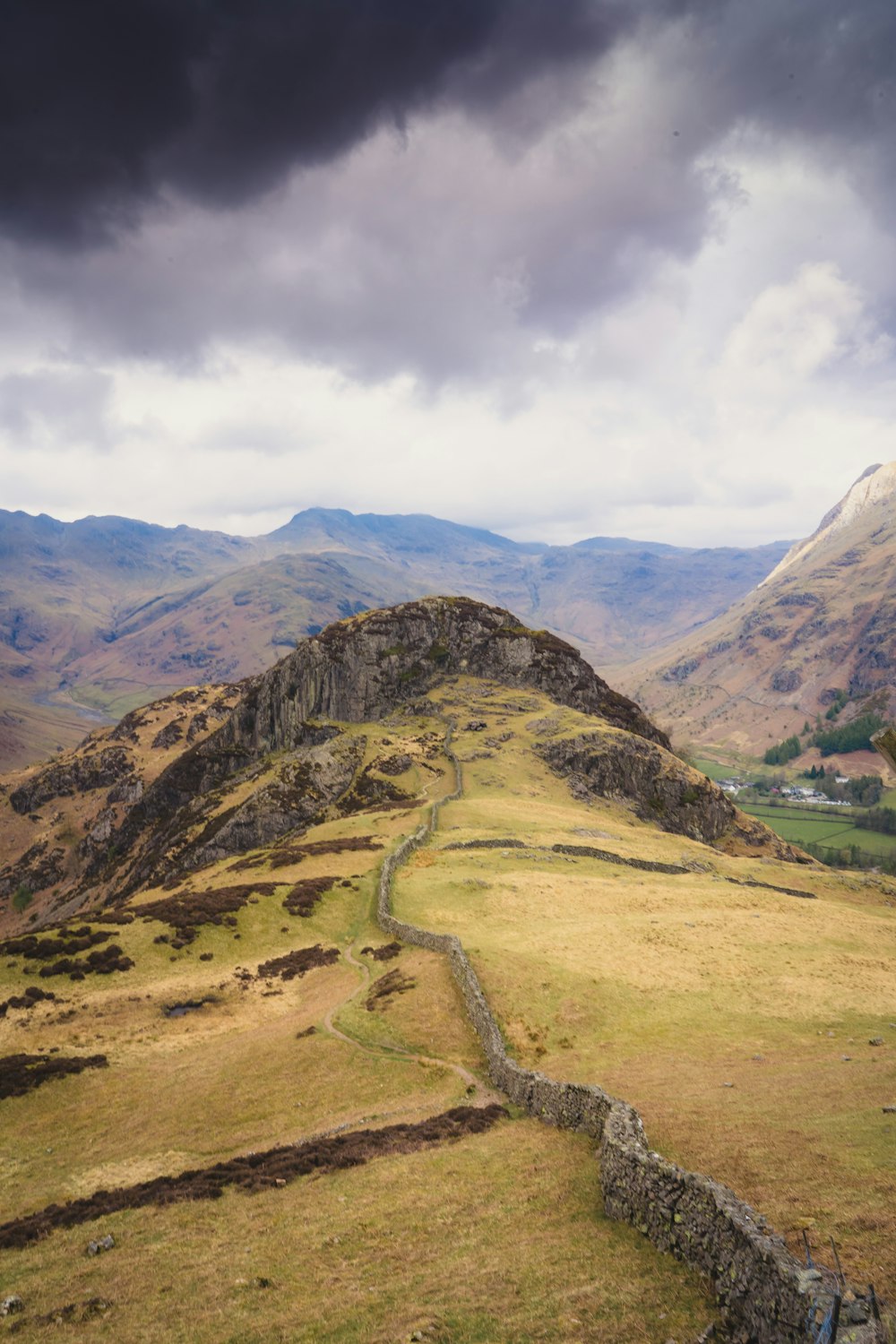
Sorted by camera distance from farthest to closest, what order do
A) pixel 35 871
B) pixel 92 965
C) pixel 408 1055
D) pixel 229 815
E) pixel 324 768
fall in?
pixel 35 871 → pixel 324 768 → pixel 229 815 → pixel 92 965 → pixel 408 1055

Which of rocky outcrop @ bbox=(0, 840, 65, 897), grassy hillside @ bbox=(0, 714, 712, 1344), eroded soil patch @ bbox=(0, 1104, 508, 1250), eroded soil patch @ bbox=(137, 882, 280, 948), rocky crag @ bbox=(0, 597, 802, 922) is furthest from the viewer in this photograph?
rocky outcrop @ bbox=(0, 840, 65, 897)

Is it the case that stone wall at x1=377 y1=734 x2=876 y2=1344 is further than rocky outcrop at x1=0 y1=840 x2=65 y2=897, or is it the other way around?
rocky outcrop at x1=0 y1=840 x2=65 y2=897

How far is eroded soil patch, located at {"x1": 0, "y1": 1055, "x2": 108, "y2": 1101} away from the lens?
1347 inches

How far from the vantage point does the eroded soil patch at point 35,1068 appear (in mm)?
34219

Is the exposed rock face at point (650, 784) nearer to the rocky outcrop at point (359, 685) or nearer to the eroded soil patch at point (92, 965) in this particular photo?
the rocky outcrop at point (359, 685)

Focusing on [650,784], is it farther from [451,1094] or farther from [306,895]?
[451,1094]

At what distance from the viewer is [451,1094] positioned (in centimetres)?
3108

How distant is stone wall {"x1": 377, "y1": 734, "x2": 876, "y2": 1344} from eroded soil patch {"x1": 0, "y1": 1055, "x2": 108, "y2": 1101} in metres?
25.1

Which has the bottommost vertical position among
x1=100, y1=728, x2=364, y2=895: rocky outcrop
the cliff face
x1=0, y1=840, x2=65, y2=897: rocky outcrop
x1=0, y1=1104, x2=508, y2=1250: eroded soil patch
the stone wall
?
x1=0, y1=840, x2=65, y2=897: rocky outcrop

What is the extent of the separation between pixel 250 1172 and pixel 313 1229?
6.05 metres

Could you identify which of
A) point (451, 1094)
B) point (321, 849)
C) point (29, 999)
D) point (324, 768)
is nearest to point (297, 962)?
point (29, 999)

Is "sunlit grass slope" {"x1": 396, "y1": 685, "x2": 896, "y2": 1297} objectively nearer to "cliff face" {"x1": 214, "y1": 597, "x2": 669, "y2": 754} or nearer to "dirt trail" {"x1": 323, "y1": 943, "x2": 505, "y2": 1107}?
"dirt trail" {"x1": 323, "y1": 943, "x2": 505, "y2": 1107}

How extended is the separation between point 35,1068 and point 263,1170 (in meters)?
18.8

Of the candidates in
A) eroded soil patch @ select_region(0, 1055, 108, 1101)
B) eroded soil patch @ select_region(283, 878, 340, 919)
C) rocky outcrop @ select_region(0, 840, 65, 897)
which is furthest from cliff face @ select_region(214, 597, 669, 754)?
eroded soil patch @ select_region(0, 1055, 108, 1101)
